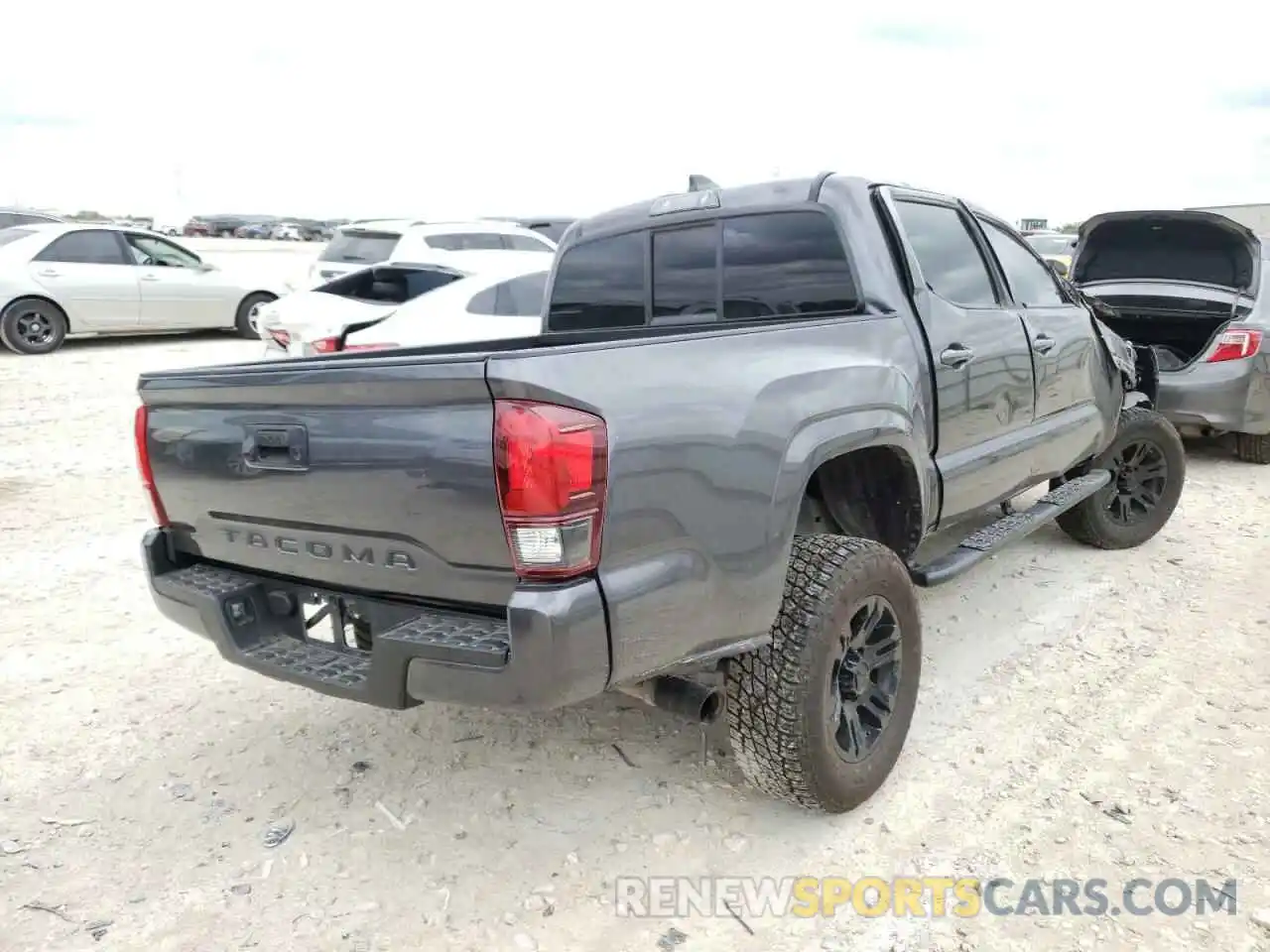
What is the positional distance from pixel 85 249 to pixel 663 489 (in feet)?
42.2

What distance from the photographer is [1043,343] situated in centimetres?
419

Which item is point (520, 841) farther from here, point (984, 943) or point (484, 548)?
point (984, 943)

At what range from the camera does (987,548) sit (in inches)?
145

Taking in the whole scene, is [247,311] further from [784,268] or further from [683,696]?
[683,696]

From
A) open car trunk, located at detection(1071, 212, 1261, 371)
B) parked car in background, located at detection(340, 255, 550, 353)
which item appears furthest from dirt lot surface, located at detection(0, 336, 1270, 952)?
open car trunk, located at detection(1071, 212, 1261, 371)

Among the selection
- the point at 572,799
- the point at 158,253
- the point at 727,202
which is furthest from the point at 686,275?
the point at 158,253

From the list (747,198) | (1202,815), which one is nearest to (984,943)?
(1202,815)

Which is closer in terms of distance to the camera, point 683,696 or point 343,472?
point 343,472

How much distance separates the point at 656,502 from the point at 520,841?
1.24m

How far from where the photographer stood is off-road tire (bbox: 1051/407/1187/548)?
→ 16.9ft

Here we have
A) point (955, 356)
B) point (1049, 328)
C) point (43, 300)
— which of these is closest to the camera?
point (955, 356)

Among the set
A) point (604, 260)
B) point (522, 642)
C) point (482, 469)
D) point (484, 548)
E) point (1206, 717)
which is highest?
point (604, 260)

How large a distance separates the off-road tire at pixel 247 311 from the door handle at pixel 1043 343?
12.2m

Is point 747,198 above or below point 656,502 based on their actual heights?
above
